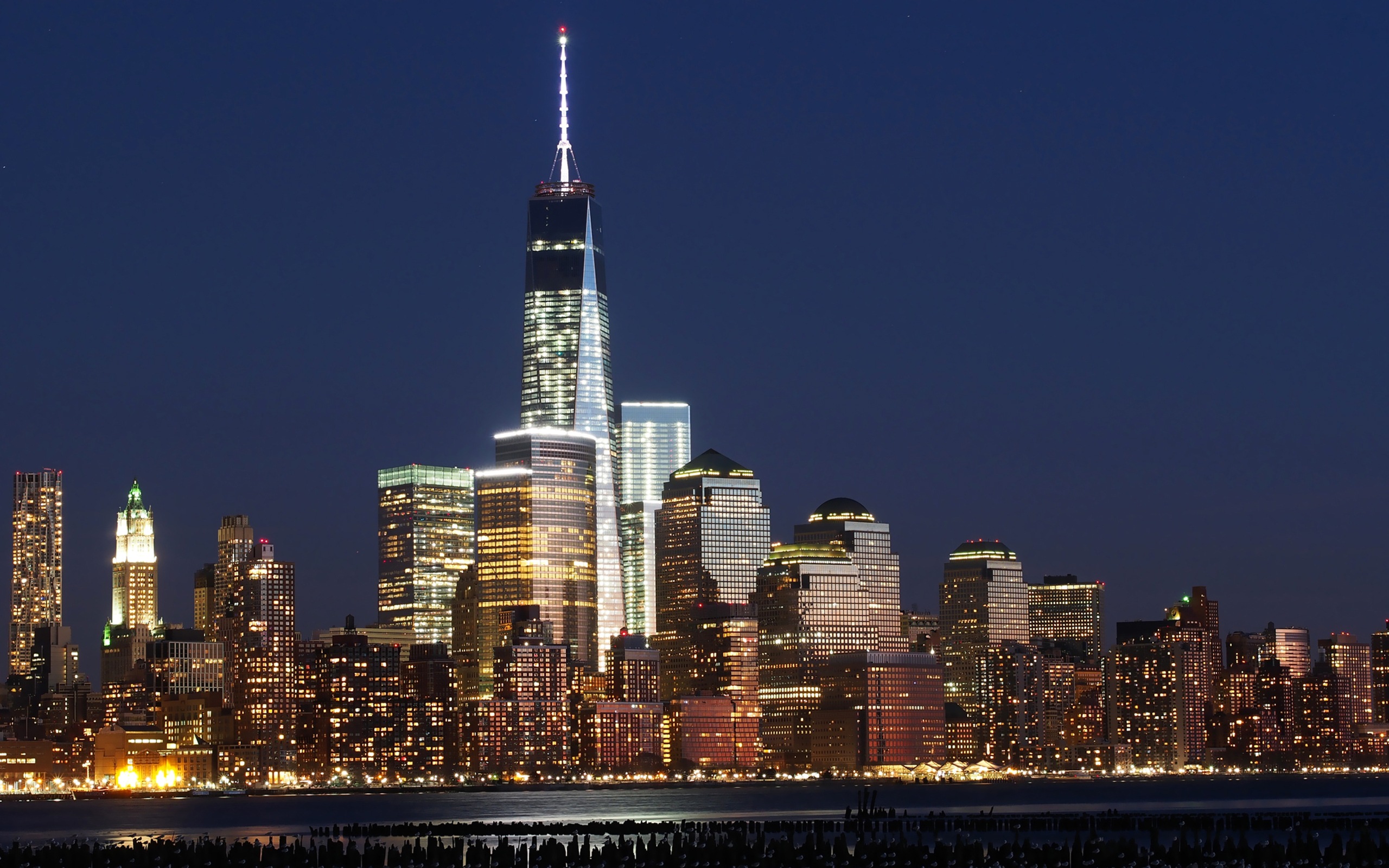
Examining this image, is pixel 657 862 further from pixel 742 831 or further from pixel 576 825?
pixel 576 825

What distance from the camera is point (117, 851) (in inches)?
5212

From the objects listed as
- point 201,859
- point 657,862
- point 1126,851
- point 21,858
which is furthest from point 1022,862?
point 21,858

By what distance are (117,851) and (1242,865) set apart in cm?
6365

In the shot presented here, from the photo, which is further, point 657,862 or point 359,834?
point 359,834

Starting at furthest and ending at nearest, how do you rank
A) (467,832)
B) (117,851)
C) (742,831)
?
1. (467,832)
2. (742,831)
3. (117,851)

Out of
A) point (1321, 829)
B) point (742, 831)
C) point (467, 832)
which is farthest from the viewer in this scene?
point (1321, 829)

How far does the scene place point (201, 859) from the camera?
128125 millimetres

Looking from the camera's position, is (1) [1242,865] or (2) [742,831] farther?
(2) [742,831]

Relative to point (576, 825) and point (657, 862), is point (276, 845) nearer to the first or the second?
point (576, 825)

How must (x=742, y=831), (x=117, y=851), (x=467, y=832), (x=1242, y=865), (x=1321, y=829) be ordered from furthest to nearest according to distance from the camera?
(x=1321, y=829), (x=467, y=832), (x=742, y=831), (x=117, y=851), (x=1242, y=865)

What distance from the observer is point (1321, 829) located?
6821 inches

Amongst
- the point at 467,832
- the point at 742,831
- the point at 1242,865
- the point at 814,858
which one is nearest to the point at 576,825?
the point at 467,832

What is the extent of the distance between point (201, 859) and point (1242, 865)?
188 ft

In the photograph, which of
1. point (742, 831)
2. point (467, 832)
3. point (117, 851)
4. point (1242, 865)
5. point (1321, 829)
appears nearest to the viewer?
point (1242, 865)
